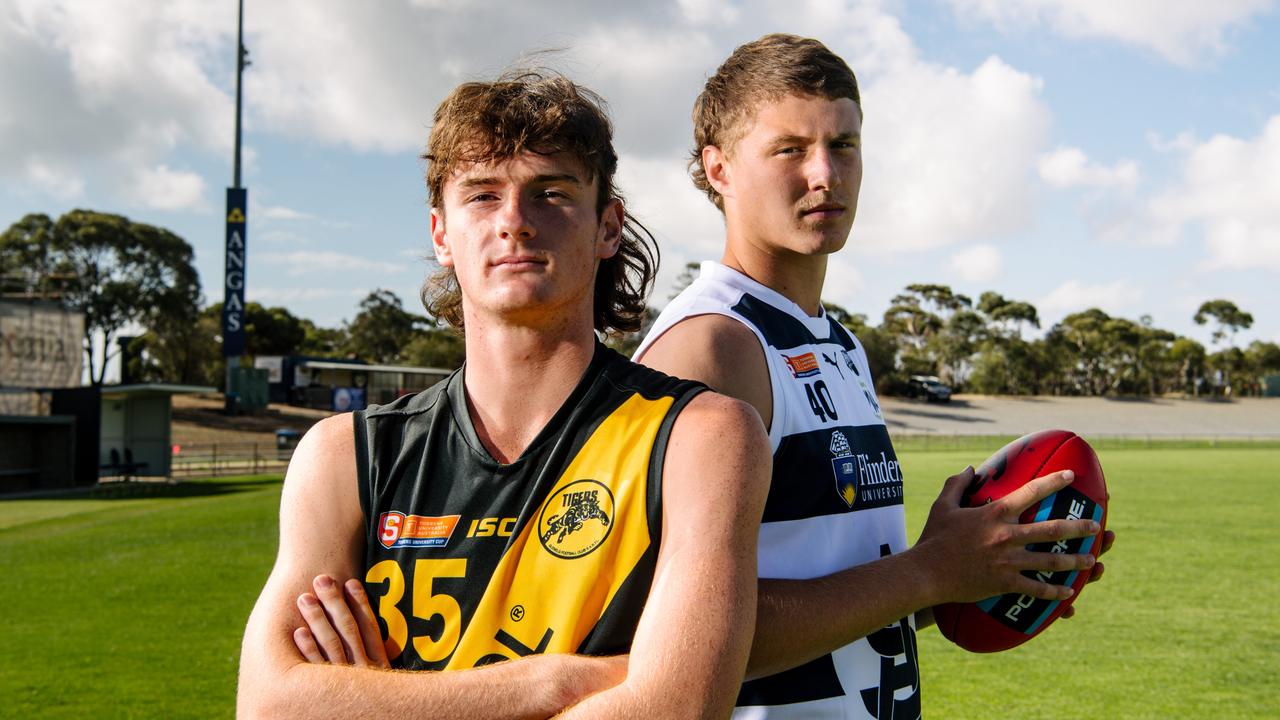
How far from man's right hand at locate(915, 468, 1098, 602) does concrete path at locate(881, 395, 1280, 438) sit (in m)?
57.6

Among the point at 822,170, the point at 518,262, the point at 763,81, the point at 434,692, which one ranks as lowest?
the point at 434,692

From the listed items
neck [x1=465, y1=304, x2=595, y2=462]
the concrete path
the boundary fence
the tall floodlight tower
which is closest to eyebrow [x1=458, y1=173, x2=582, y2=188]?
neck [x1=465, y1=304, x2=595, y2=462]

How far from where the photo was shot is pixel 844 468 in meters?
1.99

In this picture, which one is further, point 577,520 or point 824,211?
point 824,211

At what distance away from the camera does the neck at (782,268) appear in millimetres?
2258

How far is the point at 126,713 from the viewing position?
5.58 m

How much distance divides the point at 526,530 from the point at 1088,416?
74.8 metres

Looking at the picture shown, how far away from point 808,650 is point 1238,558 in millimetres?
11779

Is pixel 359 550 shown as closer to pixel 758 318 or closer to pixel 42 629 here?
pixel 758 318

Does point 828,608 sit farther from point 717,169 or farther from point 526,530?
point 717,169

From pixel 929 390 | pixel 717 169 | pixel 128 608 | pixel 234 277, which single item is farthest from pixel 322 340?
pixel 717 169

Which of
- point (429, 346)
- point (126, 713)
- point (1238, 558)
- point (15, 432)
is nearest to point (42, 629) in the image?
point (126, 713)

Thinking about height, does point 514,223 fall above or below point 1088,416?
above

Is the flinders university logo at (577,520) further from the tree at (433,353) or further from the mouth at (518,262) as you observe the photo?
the tree at (433,353)
